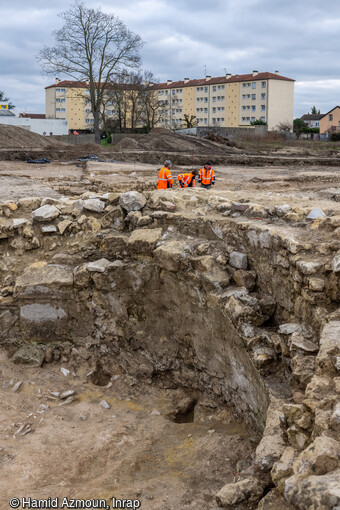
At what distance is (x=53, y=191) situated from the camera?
1205 centimetres

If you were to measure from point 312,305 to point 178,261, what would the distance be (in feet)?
6.53

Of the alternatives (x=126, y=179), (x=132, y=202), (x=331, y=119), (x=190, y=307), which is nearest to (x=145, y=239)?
(x=132, y=202)

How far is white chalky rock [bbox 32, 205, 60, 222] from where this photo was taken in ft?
24.6

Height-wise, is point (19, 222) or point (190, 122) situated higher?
point (190, 122)

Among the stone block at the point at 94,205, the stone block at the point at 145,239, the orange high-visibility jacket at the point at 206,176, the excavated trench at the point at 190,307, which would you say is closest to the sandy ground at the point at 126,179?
the orange high-visibility jacket at the point at 206,176

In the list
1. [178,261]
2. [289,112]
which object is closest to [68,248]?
[178,261]

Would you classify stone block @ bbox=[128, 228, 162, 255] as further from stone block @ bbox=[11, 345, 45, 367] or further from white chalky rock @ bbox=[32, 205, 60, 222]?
stone block @ bbox=[11, 345, 45, 367]

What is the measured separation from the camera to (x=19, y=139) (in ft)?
87.9

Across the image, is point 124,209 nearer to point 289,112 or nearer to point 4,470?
point 4,470

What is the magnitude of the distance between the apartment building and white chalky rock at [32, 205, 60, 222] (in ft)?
152

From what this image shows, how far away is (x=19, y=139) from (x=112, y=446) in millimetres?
24527

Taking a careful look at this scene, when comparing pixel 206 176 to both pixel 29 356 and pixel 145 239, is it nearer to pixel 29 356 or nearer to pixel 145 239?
pixel 145 239

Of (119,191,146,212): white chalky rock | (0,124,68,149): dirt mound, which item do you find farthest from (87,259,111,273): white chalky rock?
(0,124,68,149): dirt mound

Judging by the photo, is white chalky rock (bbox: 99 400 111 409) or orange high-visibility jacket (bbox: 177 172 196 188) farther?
orange high-visibility jacket (bbox: 177 172 196 188)
